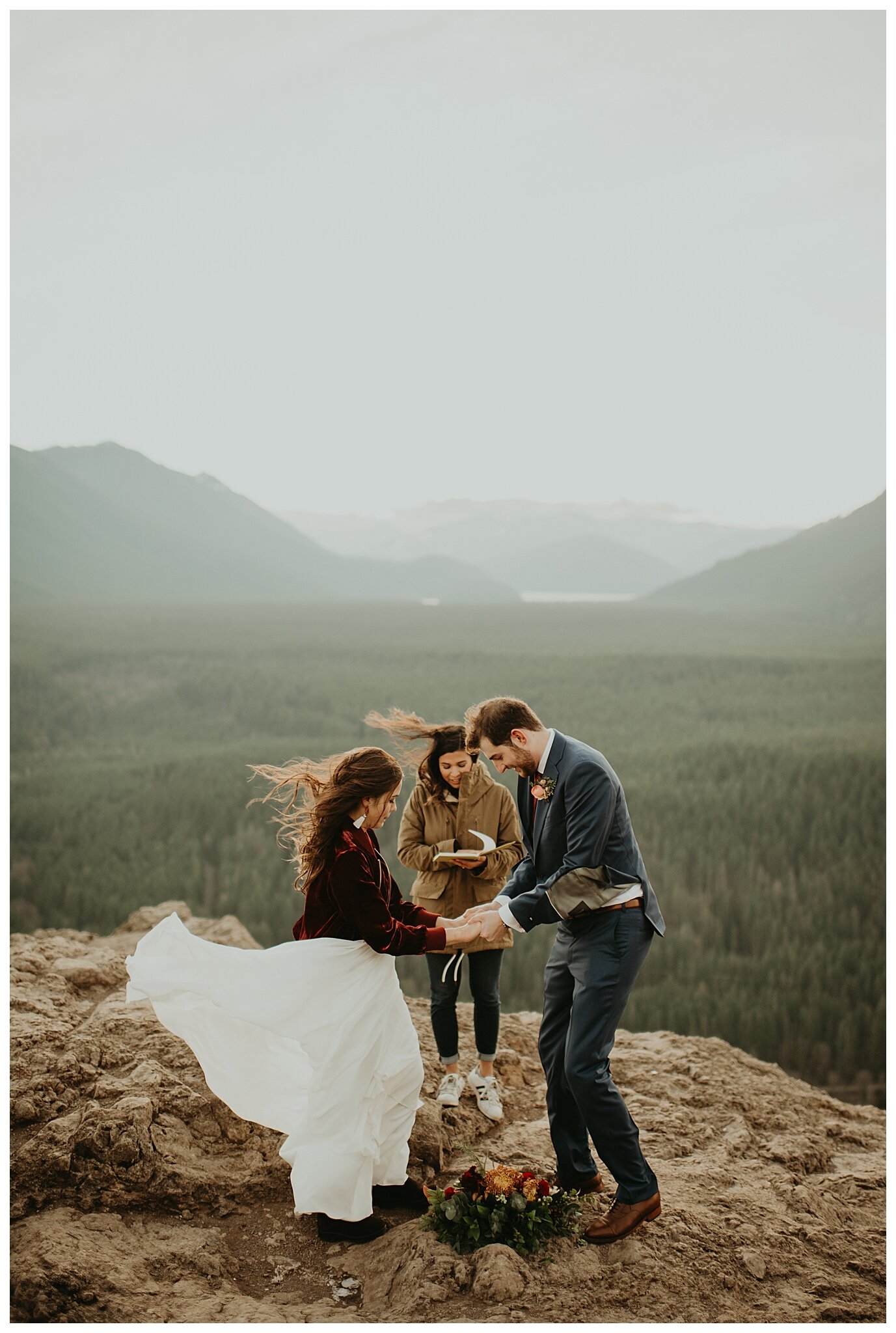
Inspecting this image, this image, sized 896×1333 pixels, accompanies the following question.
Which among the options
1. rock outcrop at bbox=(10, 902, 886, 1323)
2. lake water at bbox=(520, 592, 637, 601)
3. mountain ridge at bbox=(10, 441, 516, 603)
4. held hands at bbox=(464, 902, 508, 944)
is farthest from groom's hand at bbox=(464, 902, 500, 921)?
lake water at bbox=(520, 592, 637, 601)

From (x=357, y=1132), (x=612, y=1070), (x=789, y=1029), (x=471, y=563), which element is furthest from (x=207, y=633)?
(x=357, y=1132)

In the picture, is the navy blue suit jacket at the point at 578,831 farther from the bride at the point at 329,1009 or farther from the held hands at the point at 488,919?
the bride at the point at 329,1009

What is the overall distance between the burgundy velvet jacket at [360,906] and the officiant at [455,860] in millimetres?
746

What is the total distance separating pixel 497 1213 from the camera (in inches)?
137

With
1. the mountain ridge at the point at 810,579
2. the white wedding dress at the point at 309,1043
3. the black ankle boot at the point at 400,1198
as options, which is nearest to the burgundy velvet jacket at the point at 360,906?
the white wedding dress at the point at 309,1043

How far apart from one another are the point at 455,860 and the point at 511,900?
30.1 inches

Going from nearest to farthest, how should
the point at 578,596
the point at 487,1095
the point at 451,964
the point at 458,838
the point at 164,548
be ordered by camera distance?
the point at 451,964 < the point at 458,838 < the point at 487,1095 < the point at 164,548 < the point at 578,596

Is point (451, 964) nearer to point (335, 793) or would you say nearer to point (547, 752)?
point (335, 793)

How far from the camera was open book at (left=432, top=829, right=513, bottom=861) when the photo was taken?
455cm

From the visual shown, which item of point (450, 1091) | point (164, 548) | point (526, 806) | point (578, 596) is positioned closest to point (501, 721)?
point (526, 806)

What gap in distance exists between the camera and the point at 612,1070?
18.6 feet

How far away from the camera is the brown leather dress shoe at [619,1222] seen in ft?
11.6

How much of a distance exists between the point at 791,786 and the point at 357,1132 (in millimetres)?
11020

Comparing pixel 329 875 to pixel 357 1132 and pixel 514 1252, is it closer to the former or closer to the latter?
pixel 357 1132
